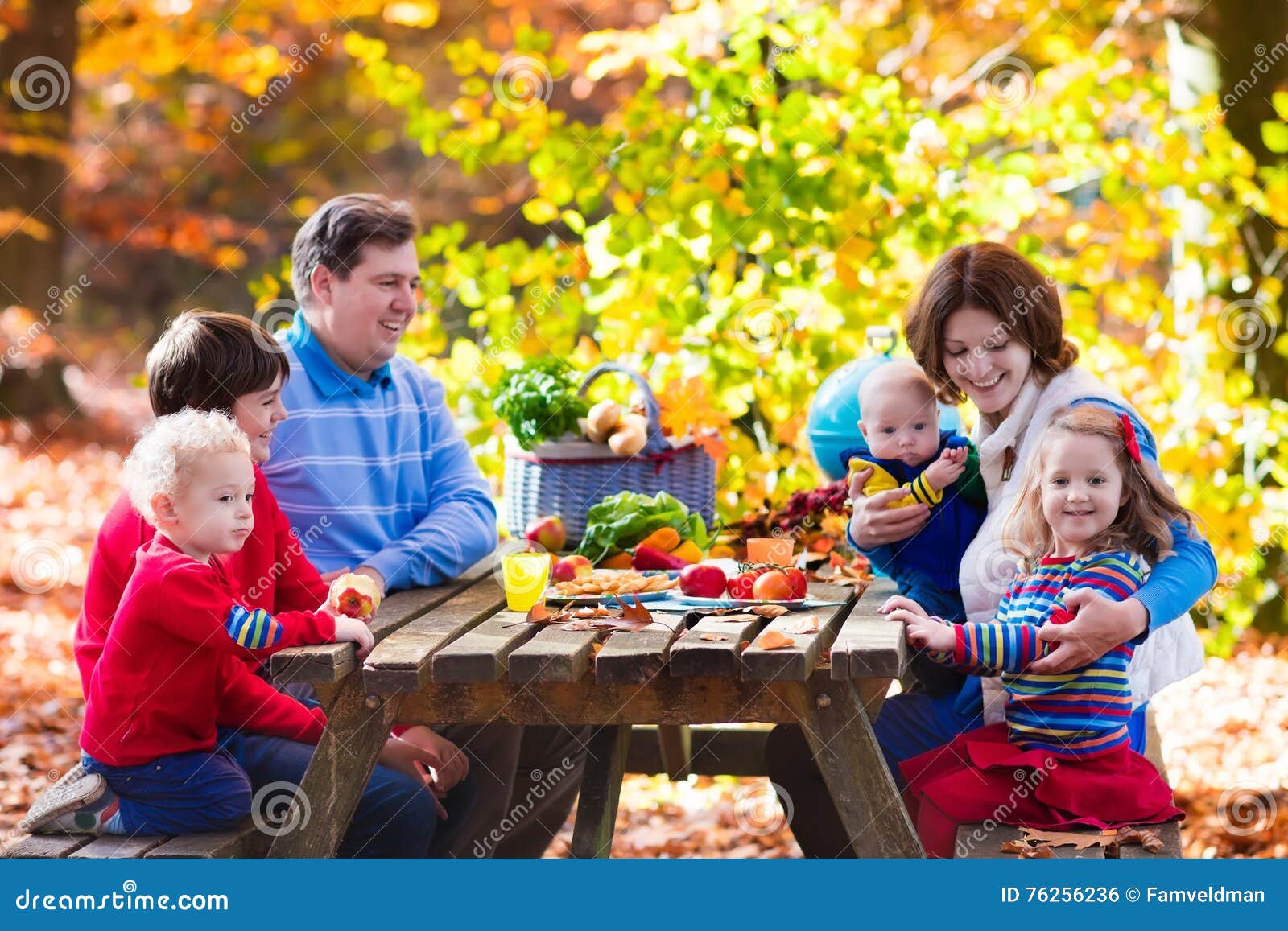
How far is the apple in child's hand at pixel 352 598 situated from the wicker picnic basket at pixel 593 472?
0.92 m

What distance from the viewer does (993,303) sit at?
8.74 ft

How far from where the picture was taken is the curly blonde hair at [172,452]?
7.36ft

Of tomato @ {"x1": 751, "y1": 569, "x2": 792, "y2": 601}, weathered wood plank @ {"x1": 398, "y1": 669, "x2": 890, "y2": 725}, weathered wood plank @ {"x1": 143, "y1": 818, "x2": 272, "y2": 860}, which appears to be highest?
tomato @ {"x1": 751, "y1": 569, "x2": 792, "y2": 601}

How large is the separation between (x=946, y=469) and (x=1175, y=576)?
1.56 feet

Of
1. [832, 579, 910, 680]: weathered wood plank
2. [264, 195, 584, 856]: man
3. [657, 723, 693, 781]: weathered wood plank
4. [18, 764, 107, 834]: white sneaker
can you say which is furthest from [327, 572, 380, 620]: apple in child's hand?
[657, 723, 693, 781]: weathered wood plank

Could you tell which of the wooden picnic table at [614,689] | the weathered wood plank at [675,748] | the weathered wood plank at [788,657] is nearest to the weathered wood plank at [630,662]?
the wooden picnic table at [614,689]

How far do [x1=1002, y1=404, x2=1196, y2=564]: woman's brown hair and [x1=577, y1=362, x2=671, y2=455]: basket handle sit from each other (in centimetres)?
105

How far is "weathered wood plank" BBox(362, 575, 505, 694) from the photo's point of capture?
7.08 ft

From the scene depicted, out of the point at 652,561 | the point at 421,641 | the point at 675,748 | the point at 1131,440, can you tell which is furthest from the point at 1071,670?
the point at 675,748

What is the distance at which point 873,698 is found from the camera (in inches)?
92.2

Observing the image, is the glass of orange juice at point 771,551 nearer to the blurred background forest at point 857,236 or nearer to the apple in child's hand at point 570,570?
the apple in child's hand at point 570,570

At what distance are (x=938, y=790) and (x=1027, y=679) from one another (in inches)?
10.1

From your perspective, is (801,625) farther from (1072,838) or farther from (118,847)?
(118,847)

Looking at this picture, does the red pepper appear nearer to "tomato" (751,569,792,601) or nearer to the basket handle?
"tomato" (751,569,792,601)
